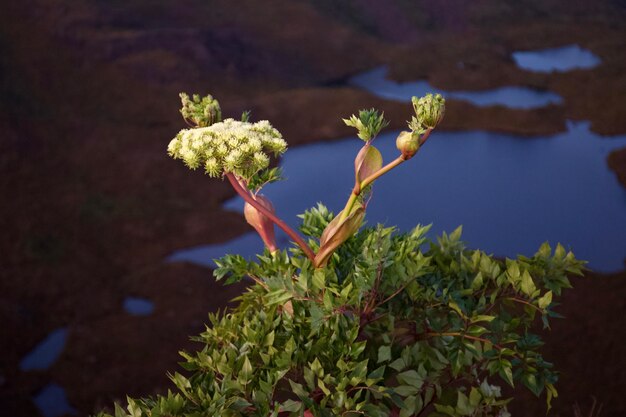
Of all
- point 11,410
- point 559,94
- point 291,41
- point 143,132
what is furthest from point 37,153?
point 559,94

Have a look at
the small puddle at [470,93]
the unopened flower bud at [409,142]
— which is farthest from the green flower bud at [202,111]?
the small puddle at [470,93]

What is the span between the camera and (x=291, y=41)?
1039 cm

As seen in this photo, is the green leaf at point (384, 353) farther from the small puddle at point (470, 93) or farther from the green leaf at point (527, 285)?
the small puddle at point (470, 93)

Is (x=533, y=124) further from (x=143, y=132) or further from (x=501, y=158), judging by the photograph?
(x=143, y=132)

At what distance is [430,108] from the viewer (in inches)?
84.0

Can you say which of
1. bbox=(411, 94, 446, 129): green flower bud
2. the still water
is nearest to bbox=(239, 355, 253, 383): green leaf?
bbox=(411, 94, 446, 129): green flower bud

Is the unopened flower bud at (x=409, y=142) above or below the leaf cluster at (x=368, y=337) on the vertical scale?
above

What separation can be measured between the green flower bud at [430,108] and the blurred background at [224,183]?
3051 mm

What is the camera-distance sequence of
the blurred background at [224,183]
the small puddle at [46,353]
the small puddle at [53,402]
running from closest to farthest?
1. the small puddle at [53,402]
2. the small puddle at [46,353]
3. the blurred background at [224,183]

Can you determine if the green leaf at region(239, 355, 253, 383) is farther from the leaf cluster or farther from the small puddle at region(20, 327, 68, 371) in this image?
the small puddle at region(20, 327, 68, 371)

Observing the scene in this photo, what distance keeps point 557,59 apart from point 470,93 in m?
2.18

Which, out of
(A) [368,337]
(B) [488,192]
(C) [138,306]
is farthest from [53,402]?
(B) [488,192]

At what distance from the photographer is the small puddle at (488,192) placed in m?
6.35

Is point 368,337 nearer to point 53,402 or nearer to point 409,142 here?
point 409,142
